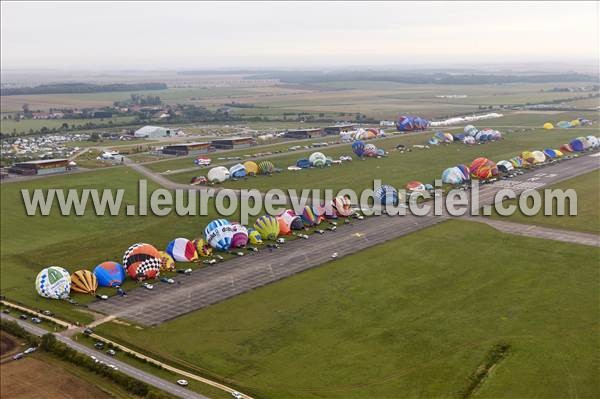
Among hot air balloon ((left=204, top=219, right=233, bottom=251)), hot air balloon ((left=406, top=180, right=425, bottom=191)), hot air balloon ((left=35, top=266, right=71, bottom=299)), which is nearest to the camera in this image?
hot air balloon ((left=35, top=266, right=71, bottom=299))

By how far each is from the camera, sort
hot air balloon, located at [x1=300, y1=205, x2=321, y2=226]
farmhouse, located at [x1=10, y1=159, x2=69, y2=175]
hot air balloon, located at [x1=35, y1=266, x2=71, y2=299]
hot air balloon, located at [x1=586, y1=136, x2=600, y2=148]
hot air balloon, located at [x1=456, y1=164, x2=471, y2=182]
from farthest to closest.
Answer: hot air balloon, located at [x1=586, y1=136, x2=600, y2=148] → farmhouse, located at [x1=10, y1=159, x2=69, y2=175] → hot air balloon, located at [x1=456, y1=164, x2=471, y2=182] → hot air balloon, located at [x1=300, y1=205, x2=321, y2=226] → hot air balloon, located at [x1=35, y1=266, x2=71, y2=299]

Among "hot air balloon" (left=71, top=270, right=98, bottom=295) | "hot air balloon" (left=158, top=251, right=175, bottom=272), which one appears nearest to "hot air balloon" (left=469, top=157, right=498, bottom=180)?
"hot air balloon" (left=158, top=251, right=175, bottom=272)

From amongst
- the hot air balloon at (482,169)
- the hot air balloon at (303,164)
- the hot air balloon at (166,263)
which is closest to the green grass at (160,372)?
the hot air balloon at (166,263)

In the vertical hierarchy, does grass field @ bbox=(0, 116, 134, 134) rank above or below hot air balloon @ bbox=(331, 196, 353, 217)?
above

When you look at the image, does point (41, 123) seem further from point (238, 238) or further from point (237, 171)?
point (238, 238)

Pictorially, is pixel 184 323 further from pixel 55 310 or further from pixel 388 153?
pixel 388 153

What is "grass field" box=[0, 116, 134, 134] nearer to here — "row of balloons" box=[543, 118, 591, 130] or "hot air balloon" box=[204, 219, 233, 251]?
"row of balloons" box=[543, 118, 591, 130]
